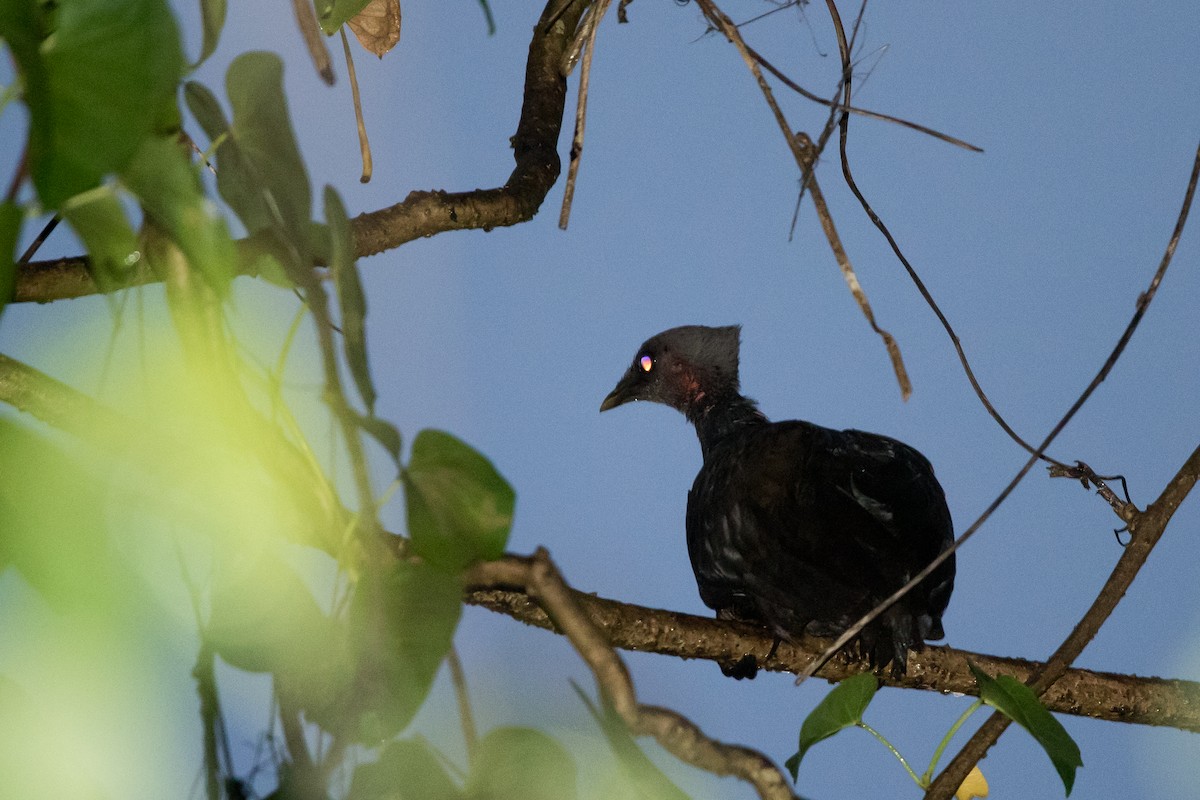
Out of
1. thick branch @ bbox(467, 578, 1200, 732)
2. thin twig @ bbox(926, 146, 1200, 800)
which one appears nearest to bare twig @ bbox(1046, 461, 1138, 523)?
thin twig @ bbox(926, 146, 1200, 800)

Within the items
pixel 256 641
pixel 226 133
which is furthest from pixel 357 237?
pixel 256 641

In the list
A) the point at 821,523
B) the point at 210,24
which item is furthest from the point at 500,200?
the point at 210,24

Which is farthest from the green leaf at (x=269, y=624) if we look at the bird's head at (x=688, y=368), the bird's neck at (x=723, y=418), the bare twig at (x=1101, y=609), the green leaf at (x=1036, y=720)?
the bird's head at (x=688, y=368)

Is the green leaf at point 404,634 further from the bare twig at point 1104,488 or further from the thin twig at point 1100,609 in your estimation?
the bare twig at point 1104,488

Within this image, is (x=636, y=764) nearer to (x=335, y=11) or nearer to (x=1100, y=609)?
(x=335, y=11)

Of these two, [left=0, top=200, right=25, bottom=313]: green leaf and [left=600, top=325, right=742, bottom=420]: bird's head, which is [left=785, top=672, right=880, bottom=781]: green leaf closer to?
[left=0, top=200, right=25, bottom=313]: green leaf

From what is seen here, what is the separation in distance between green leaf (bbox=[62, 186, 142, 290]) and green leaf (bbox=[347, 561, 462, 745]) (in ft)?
0.75

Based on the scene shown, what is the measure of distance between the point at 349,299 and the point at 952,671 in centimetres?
127

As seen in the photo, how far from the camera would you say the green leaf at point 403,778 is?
18.2 inches

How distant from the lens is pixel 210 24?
0.57 metres

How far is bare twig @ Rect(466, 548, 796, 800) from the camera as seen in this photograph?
0.46 meters

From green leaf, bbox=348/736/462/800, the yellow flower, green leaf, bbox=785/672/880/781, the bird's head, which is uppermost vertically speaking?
the bird's head

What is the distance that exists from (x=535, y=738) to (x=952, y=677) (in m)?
1.18

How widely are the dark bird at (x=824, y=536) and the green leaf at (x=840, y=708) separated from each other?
388mm
